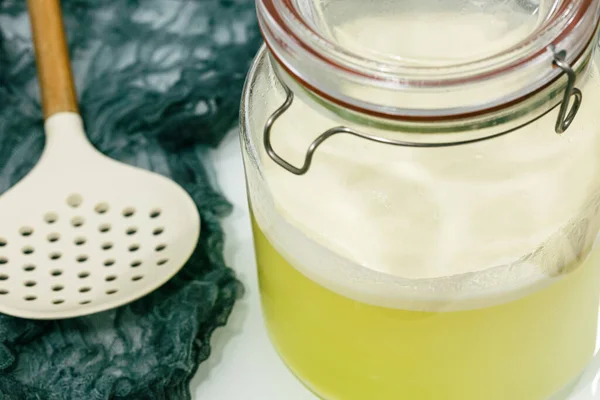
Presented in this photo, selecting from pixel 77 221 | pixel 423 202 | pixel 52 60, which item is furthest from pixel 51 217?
pixel 423 202

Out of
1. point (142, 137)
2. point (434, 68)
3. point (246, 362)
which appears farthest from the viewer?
point (142, 137)

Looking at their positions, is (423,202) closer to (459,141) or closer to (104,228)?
(459,141)

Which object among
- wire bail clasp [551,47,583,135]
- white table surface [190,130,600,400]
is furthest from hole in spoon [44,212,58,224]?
wire bail clasp [551,47,583,135]

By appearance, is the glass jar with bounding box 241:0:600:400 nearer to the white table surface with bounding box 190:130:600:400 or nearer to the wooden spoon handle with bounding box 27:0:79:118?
the white table surface with bounding box 190:130:600:400

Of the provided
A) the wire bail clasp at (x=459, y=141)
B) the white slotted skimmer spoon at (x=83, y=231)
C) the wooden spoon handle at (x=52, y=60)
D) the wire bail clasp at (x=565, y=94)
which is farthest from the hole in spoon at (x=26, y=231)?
the wire bail clasp at (x=565, y=94)

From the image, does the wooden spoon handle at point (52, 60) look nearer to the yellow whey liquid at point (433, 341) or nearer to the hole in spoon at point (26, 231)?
the hole in spoon at point (26, 231)

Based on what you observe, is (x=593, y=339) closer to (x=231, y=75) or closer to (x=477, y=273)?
(x=477, y=273)
